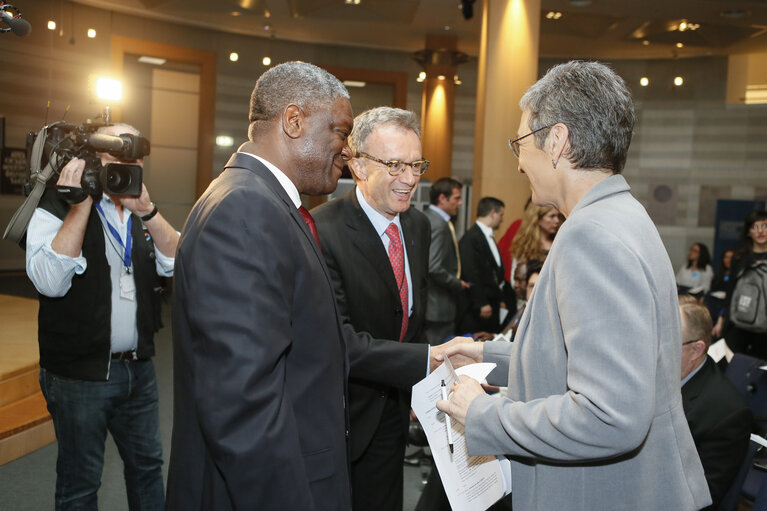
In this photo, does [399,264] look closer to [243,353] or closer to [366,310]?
[366,310]

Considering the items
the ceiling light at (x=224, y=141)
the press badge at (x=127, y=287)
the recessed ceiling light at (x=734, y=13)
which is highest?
the recessed ceiling light at (x=734, y=13)

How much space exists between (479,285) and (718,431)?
3726 mm

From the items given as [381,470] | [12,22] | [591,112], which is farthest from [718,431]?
[12,22]

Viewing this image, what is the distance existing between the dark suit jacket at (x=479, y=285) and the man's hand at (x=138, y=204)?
12.2 ft

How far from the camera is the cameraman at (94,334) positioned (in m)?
2.43

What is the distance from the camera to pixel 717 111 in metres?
13.8

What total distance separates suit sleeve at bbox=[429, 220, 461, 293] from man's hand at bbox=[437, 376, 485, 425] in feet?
12.7

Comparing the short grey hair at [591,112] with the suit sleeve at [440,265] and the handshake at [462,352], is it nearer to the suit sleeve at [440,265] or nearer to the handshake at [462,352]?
the handshake at [462,352]

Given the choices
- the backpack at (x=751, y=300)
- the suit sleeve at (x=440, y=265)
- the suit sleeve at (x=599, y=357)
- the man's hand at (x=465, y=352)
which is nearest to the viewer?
the suit sleeve at (x=599, y=357)

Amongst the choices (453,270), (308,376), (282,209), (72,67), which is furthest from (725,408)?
(72,67)

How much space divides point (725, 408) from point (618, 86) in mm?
1558

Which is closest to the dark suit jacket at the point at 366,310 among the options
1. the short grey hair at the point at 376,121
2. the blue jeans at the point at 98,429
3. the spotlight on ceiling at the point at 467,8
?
the short grey hair at the point at 376,121

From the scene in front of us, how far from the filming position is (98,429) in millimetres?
2498

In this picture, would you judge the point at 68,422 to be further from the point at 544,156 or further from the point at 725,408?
the point at 725,408
